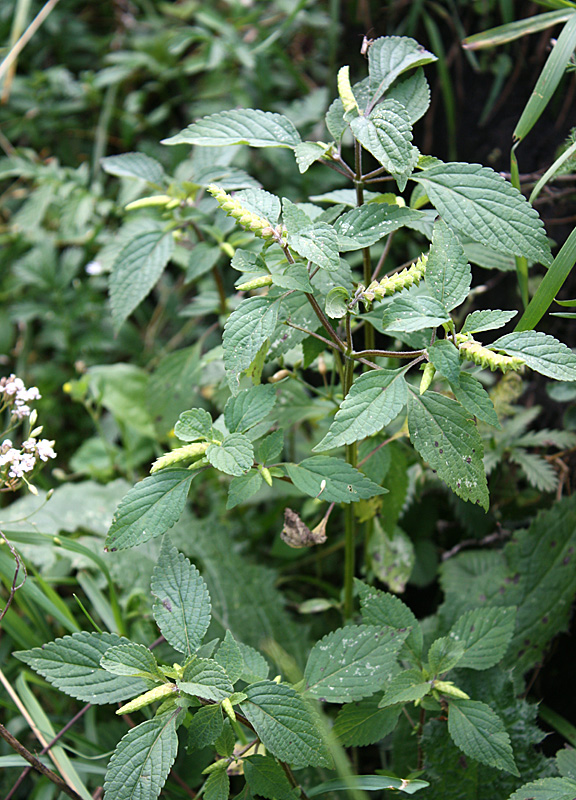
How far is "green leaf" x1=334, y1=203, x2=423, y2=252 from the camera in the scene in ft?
3.15

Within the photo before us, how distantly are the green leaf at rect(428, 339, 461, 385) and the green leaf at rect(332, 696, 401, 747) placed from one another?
611 millimetres

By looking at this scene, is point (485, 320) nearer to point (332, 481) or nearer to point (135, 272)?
point (332, 481)

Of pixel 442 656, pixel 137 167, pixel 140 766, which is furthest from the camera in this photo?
pixel 137 167

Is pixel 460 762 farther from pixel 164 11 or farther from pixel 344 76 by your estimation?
pixel 164 11

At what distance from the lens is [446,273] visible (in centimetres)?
93

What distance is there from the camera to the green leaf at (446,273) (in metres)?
0.92

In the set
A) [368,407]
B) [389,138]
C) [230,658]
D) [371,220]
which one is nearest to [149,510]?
[230,658]

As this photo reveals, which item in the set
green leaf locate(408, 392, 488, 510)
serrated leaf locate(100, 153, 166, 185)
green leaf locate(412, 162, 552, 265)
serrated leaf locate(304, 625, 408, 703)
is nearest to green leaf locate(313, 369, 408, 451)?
green leaf locate(408, 392, 488, 510)

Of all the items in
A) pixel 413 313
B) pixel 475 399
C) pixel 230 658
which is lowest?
pixel 230 658

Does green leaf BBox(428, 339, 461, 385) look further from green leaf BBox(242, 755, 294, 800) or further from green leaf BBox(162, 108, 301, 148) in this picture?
green leaf BBox(242, 755, 294, 800)

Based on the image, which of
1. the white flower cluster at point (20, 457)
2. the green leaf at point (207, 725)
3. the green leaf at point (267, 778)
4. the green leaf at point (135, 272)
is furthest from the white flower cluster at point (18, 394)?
the green leaf at point (267, 778)

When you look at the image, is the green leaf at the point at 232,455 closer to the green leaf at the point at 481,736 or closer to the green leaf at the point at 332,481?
the green leaf at the point at 332,481

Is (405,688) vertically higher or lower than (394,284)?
lower

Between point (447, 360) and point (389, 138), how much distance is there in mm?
355
